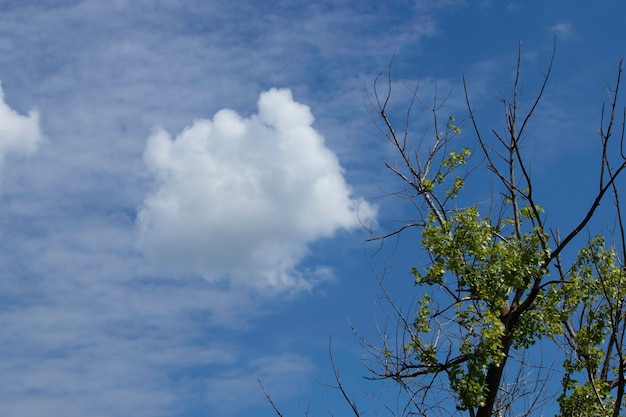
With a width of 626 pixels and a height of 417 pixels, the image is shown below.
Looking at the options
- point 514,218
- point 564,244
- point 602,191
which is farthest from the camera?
point 514,218

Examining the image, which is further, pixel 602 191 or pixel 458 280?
pixel 458 280

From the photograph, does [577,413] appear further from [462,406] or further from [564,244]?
[564,244]

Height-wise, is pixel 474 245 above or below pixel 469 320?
above

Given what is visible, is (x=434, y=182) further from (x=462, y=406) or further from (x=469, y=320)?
(x=462, y=406)

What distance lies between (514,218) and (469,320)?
2402 millimetres

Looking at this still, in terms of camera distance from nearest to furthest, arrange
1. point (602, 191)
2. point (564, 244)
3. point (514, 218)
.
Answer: point (602, 191), point (564, 244), point (514, 218)

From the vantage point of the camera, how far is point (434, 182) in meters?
13.0

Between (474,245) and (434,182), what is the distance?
1.81 metres

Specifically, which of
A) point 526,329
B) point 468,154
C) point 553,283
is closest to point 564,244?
point 553,283

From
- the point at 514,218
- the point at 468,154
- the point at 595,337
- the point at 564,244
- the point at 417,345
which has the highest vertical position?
the point at 468,154

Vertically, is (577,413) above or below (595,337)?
below

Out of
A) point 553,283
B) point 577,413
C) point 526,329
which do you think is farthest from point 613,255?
point 577,413

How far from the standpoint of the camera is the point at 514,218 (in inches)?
508

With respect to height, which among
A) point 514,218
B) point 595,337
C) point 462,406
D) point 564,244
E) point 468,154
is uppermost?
point 468,154
